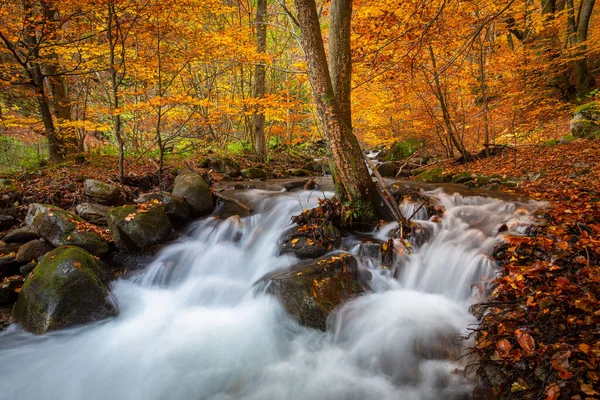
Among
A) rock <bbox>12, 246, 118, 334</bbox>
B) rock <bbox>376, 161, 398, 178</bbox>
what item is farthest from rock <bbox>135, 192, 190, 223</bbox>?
rock <bbox>376, 161, 398, 178</bbox>

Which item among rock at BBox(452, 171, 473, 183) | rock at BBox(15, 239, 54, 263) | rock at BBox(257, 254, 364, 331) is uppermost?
rock at BBox(452, 171, 473, 183)

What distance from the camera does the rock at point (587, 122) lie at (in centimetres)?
820

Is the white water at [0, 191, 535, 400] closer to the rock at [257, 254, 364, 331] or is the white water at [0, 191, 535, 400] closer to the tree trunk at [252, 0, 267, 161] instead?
the rock at [257, 254, 364, 331]

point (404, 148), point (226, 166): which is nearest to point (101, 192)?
point (226, 166)

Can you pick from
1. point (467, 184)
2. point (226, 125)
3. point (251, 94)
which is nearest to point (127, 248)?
point (467, 184)

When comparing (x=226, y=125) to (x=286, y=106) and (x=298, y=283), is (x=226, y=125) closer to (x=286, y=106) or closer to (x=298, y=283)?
(x=286, y=106)

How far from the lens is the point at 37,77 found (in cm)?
840

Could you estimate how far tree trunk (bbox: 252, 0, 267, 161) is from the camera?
10820mm

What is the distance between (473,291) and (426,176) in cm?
614

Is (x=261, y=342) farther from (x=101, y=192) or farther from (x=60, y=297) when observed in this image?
(x=101, y=192)

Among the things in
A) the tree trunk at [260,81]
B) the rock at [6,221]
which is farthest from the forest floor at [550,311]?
the tree trunk at [260,81]

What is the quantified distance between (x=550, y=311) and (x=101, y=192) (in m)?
7.84

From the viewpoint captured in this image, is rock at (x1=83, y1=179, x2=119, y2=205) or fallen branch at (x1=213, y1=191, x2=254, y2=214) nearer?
rock at (x1=83, y1=179, x2=119, y2=205)

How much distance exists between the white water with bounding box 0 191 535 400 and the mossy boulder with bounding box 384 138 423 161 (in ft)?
29.6
